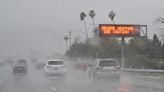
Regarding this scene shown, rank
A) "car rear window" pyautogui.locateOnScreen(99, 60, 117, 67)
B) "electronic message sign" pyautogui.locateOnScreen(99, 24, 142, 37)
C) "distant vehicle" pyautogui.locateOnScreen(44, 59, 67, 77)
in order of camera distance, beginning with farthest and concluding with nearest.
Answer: "electronic message sign" pyautogui.locateOnScreen(99, 24, 142, 37) < "distant vehicle" pyautogui.locateOnScreen(44, 59, 67, 77) < "car rear window" pyautogui.locateOnScreen(99, 60, 117, 67)

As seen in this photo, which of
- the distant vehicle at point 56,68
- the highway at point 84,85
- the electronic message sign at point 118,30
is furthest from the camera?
the electronic message sign at point 118,30

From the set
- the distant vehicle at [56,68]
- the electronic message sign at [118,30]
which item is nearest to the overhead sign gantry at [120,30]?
the electronic message sign at [118,30]

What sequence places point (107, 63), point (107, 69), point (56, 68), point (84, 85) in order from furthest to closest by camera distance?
point (56, 68) < point (107, 63) < point (107, 69) < point (84, 85)

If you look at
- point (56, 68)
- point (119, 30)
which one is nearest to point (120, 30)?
point (119, 30)

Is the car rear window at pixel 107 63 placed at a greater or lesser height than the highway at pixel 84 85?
greater

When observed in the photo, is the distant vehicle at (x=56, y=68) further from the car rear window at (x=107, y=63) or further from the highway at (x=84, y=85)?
the car rear window at (x=107, y=63)

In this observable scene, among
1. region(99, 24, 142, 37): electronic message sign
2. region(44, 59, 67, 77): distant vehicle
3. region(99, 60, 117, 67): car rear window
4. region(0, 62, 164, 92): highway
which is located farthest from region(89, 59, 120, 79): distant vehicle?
region(99, 24, 142, 37): electronic message sign

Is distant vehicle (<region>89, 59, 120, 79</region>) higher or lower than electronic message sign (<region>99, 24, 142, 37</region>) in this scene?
lower

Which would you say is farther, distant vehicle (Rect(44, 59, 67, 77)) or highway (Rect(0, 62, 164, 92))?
distant vehicle (Rect(44, 59, 67, 77))

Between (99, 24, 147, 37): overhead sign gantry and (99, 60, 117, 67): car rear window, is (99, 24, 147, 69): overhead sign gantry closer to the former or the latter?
(99, 24, 147, 37): overhead sign gantry

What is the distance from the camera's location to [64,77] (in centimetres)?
4312

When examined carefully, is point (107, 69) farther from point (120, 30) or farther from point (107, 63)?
point (120, 30)

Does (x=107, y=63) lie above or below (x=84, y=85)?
above

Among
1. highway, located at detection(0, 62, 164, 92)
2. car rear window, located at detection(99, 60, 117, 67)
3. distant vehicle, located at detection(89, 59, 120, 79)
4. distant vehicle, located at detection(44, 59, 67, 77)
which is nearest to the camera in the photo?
highway, located at detection(0, 62, 164, 92)
